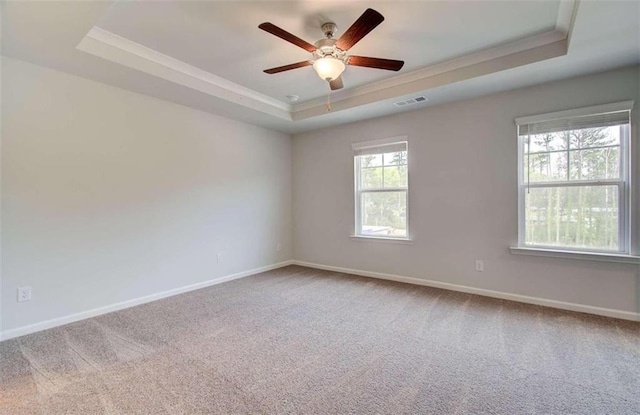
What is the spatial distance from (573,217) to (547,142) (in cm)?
87

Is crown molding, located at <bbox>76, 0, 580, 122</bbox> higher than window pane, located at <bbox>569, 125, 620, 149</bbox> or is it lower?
higher

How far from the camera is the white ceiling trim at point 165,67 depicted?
2.62m

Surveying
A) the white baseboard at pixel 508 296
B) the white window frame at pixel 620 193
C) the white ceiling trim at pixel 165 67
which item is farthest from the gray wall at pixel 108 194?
the white window frame at pixel 620 193

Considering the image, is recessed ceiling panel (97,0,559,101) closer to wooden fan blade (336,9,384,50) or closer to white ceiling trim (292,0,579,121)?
white ceiling trim (292,0,579,121)

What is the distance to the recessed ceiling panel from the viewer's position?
2311 mm

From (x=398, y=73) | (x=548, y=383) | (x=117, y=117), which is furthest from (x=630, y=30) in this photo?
(x=117, y=117)

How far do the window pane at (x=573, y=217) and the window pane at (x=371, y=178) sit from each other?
1.94 m

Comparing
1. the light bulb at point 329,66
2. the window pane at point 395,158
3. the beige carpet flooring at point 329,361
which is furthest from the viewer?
the window pane at point 395,158

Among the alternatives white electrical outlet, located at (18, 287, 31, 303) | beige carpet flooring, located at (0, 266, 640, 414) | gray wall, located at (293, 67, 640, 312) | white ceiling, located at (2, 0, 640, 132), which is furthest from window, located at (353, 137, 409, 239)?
white electrical outlet, located at (18, 287, 31, 303)

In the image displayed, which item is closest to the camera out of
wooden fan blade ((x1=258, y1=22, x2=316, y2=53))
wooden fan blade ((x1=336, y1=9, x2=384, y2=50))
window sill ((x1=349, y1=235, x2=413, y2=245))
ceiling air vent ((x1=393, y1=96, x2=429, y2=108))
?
wooden fan blade ((x1=336, y1=9, x2=384, y2=50))

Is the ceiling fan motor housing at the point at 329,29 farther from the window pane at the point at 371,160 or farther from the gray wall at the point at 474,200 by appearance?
the window pane at the point at 371,160

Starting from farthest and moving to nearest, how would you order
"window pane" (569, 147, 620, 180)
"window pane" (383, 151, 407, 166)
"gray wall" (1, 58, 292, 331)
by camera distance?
"window pane" (383, 151, 407, 166) < "window pane" (569, 147, 620, 180) < "gray wall" (1, 58, 292, 331)

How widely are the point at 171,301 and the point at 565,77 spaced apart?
5090 millimetres

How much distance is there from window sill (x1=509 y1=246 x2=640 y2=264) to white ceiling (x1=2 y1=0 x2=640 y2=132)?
73.4 inches
